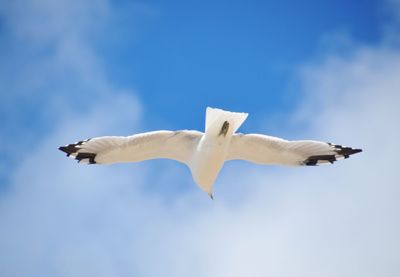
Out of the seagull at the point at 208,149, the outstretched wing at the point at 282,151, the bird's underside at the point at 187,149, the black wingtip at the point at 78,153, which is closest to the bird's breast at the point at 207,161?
the seagull at the point at 208,149

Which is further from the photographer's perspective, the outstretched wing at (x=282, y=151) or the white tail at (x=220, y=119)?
the outstretched wing at (x=282, y=151)

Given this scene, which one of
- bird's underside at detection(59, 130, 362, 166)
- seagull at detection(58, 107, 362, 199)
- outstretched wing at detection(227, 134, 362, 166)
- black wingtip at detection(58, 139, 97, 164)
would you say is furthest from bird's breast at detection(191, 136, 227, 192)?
black wingtip at detection(58, 139, 97, 164)

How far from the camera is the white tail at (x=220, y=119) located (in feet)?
35.8

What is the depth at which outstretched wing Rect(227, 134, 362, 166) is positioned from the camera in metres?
11.8

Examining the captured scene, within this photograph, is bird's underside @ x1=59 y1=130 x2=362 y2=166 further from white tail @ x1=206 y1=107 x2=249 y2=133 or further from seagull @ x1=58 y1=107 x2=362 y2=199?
white tail @ x1=206 y1=107 x2=249 y2=133

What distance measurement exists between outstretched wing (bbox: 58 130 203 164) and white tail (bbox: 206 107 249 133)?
590 mm

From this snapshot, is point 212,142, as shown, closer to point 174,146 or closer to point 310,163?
point 174,146

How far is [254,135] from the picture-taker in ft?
38.5

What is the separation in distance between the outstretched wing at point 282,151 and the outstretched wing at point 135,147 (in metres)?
0.70

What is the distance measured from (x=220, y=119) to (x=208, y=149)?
55 centimetres

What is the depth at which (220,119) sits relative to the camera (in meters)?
11.0

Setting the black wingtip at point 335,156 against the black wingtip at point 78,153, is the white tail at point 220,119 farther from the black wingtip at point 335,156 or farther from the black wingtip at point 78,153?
the black wingtip at point 78,153

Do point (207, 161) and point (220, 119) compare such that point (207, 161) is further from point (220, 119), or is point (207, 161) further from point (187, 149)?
point (220, 119)

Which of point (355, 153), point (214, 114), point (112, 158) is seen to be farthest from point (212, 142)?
point (355, 153)
